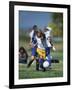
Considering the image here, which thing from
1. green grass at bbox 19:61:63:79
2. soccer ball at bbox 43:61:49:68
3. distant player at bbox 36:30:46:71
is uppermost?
distant player at bbox 36:30:46:71

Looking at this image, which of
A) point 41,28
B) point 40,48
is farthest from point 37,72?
point 41,28

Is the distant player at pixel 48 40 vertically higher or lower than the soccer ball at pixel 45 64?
higher

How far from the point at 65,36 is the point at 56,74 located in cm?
26

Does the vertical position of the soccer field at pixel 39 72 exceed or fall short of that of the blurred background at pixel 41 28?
it falls short

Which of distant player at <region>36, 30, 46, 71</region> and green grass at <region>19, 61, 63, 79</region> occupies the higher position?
distant player at <region>36, 30, 46, 71</region>

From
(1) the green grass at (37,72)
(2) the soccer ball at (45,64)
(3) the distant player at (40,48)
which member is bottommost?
(1) the green grass at (37,72)

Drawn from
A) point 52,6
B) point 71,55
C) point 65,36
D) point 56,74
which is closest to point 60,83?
point 56,74

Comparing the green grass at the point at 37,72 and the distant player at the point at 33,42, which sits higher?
the distant player at the point at 33,42

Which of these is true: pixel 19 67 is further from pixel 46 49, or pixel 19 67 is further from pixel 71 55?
pixel 71 55

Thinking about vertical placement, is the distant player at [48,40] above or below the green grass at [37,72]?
above

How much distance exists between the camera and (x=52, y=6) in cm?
179

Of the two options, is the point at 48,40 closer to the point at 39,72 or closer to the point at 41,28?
the point at 41,28

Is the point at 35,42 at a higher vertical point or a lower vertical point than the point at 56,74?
higher

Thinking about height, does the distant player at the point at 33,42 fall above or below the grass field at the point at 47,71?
above
